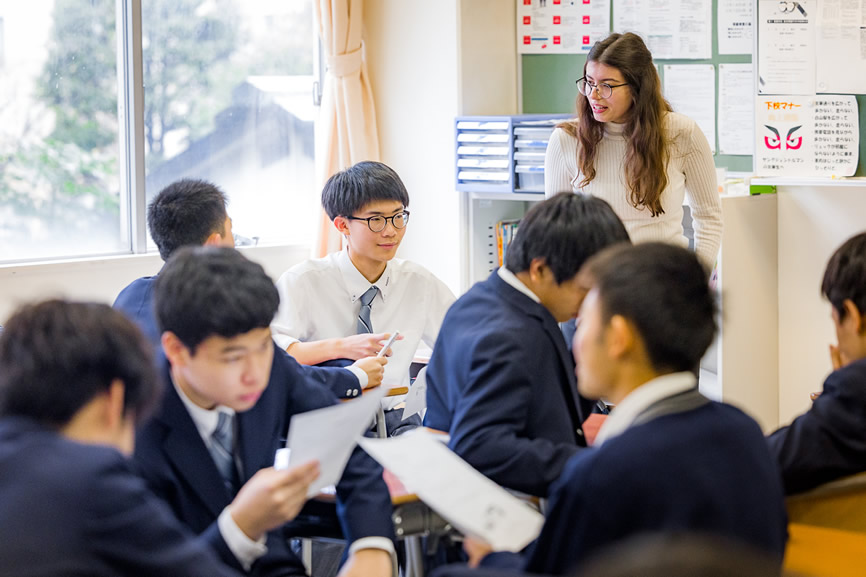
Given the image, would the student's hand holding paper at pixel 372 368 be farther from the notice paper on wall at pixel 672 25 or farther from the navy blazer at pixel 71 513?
the notice paper on wall at pixel 672 25

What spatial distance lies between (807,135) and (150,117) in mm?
2756

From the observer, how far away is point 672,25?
13.7 feet

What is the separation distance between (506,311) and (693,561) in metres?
1.20

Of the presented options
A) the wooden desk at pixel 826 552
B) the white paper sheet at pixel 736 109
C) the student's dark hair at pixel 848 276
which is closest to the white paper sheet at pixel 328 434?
the wooden desk at pixel 826 552

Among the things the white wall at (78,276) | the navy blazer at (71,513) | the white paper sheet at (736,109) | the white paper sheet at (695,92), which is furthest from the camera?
the white paper sheet at (695,92)

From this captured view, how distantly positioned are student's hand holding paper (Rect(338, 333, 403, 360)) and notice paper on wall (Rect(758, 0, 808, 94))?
2.11 meters

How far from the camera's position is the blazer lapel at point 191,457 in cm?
158

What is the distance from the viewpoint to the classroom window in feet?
12.7

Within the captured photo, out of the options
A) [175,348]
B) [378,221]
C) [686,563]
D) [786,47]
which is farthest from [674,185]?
[686,563]

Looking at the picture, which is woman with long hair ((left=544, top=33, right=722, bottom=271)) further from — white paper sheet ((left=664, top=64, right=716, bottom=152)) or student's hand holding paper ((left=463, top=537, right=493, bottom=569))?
student's hand holding paper ((left=463, top=537, right=493, bottom=569))

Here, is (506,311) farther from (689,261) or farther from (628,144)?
(628,144)

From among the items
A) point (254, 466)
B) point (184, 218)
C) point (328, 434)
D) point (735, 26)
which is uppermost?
point (735, 26)

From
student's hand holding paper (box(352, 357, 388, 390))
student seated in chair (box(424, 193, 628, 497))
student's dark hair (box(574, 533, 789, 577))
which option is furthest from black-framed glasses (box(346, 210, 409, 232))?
student's dark hair (box(574, 533, 789, 577))

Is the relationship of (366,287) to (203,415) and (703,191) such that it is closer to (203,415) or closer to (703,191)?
(703,191)
